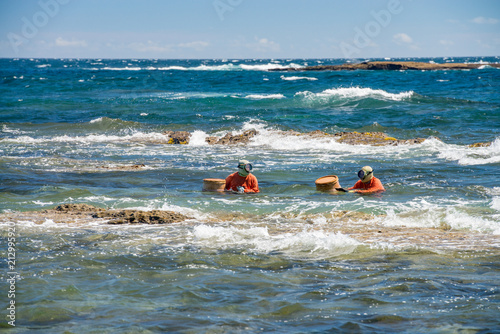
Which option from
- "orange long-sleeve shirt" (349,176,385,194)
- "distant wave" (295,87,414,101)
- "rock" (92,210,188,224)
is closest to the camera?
"rock" (92,210,188,224)

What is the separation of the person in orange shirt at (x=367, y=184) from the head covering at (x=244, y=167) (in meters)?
1.90

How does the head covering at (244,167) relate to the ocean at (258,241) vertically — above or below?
above

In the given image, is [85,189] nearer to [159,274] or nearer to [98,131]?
[159,274]

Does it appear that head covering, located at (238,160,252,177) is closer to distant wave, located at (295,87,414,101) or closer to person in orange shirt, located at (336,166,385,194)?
person in orange shirt, located at (336,166,385,194)

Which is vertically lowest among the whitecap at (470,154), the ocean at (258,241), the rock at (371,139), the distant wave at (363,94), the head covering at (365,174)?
the ocean at (258,241)

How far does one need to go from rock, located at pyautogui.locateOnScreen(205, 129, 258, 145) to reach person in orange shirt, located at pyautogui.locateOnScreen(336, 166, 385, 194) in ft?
28.2

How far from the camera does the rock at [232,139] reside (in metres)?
19.3

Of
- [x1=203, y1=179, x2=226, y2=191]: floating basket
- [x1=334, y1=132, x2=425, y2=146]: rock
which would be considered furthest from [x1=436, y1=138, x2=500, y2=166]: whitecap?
[x1=203, y1=179, x2=226, y2=191]: floating basket

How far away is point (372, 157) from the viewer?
1578 cm

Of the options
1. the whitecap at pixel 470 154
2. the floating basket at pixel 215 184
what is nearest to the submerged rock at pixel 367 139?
the whitecap at pixel 470 154

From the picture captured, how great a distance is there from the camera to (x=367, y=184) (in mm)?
11047

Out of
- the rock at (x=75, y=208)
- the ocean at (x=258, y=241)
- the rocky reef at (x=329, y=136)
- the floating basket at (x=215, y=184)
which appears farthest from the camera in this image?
the rocky reef at (x=329, y=136)

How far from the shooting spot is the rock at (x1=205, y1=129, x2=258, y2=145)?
1928 cm

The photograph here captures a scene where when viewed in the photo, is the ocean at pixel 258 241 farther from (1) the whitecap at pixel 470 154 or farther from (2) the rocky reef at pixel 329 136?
(2) the rocky reef at pixel 329 136
